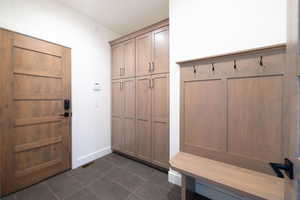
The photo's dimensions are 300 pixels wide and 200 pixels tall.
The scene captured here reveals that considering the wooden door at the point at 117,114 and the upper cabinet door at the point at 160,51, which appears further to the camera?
the wooden door at the point at 117,114

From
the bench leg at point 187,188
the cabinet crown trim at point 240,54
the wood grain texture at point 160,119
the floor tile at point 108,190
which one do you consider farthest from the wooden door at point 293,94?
the floor tile at point 108,190

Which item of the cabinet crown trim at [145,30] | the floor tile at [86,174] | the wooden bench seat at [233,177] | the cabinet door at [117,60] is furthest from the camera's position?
the cabinet door at [117,60]

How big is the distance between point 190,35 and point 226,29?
40cm

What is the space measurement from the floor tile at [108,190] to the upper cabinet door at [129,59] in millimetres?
1777

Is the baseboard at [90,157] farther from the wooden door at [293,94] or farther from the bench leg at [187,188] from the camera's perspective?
the wooden door at [293,94]

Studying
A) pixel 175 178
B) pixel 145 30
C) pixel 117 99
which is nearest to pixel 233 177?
pixel 175 178

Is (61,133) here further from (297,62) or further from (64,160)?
(297,62)

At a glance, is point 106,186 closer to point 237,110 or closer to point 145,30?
point 237,110

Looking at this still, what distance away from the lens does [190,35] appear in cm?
163

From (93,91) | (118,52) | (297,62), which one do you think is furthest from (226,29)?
(93,91)

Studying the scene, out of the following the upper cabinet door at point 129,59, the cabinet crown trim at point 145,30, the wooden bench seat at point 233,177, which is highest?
the cabinet crown trim at point 145,30

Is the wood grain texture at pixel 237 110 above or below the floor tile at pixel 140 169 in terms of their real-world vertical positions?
above

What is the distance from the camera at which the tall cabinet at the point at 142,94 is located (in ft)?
6.65

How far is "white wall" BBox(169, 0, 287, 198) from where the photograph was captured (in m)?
1.19
